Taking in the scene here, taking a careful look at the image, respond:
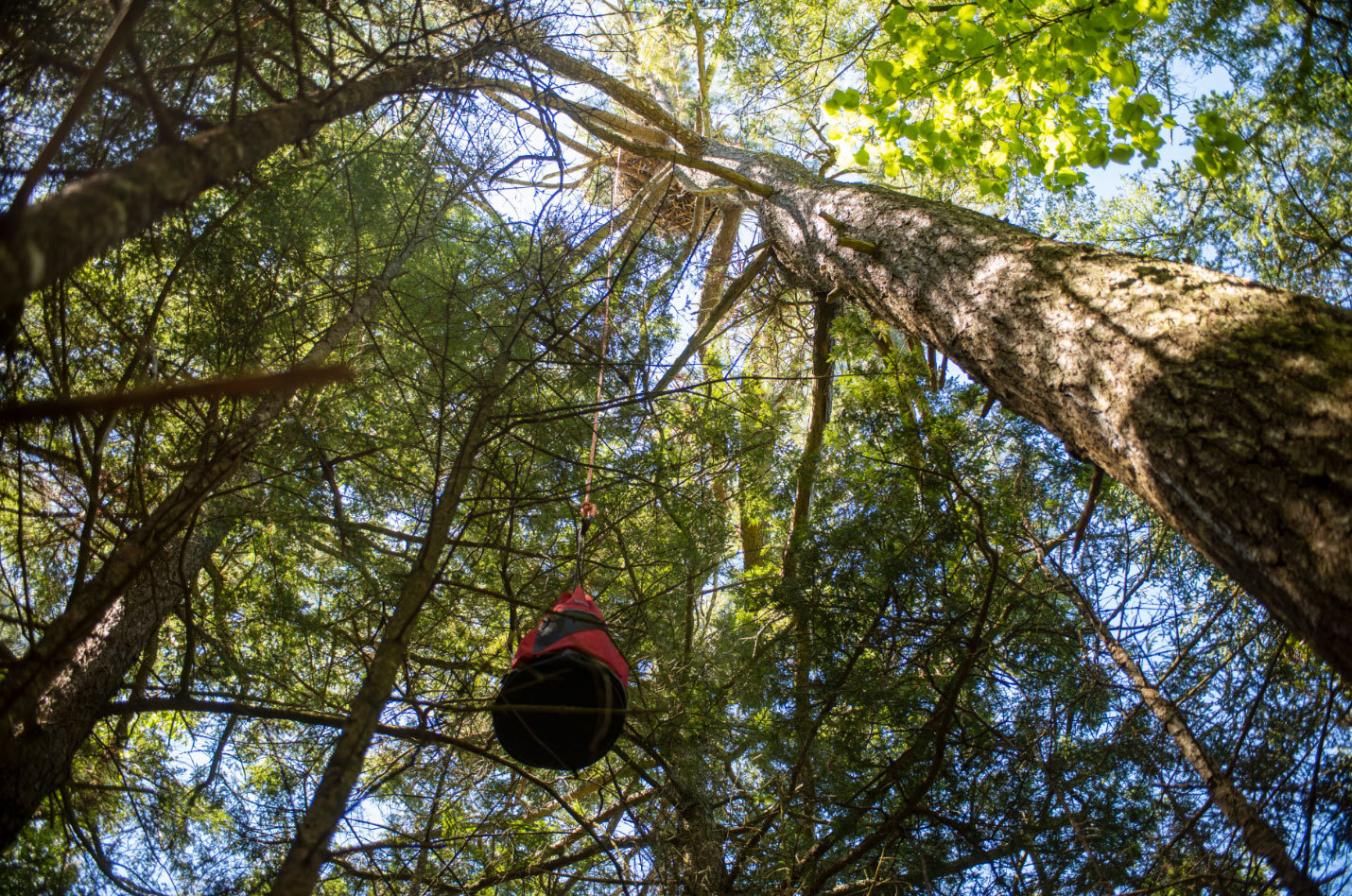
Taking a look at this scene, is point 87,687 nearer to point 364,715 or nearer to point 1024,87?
point 364,715

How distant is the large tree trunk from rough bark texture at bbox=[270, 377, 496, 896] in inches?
65.7

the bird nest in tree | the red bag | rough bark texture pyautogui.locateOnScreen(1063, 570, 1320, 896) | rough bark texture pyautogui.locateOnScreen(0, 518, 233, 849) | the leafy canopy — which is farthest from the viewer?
the bird nest in tree

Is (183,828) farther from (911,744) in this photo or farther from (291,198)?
(911,744)

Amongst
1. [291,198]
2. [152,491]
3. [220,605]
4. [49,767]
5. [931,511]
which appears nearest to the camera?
[49,767]

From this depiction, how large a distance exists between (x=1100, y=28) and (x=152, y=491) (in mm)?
5206

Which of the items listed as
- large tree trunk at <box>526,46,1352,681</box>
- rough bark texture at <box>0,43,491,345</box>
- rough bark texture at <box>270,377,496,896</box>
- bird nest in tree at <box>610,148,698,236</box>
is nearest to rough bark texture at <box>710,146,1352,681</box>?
large tree trunk at <box>526,46,1352,681</box>

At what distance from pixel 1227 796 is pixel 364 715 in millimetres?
2747

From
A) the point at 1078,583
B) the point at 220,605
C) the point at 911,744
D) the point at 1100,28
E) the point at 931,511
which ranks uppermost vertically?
the point at 220,605

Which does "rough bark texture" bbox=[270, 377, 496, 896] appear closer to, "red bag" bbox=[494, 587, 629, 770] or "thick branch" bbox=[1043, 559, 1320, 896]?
"red bag" bbox=[494, 587, 629, 770]

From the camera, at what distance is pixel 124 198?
1039 mm

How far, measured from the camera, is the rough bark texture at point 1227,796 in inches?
76.9

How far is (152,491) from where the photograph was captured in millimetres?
3553

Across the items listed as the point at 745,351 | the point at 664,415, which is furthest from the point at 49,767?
the point at 745,351

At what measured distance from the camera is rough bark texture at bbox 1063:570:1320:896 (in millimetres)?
1953
